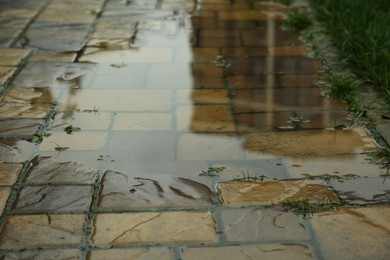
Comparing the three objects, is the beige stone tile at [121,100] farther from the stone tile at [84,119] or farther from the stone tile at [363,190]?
the stone tile at [363,190]

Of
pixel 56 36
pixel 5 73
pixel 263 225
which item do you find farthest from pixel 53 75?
pixel 263 225

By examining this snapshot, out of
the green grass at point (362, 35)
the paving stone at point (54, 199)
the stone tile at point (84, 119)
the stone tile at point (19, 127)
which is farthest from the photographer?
the green grass at point (362, 35)

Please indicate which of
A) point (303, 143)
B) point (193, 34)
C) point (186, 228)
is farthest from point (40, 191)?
point (193, 34)

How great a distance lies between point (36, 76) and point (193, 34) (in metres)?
1.29

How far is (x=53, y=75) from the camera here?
3869mm

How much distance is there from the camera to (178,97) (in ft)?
11.7

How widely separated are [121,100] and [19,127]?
60 centimetres

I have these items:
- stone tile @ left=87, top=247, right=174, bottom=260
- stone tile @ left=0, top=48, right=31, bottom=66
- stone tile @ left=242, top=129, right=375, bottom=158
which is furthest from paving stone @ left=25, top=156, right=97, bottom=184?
stone tile @ left=0, top=48, right=31, bottom=66

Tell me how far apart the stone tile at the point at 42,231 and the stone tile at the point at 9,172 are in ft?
0.99

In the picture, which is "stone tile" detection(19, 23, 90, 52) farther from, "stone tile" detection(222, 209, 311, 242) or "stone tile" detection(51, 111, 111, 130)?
"stone tile" detection(222, 209, 311, 242)

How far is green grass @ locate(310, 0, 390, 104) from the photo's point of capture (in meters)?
3.67

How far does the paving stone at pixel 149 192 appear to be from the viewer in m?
2.47

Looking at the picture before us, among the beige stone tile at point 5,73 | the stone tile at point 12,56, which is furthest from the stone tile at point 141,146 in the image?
the stone tile at point 12,56

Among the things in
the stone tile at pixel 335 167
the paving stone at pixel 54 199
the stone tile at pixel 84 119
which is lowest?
the stone tile at pixel 335 167
